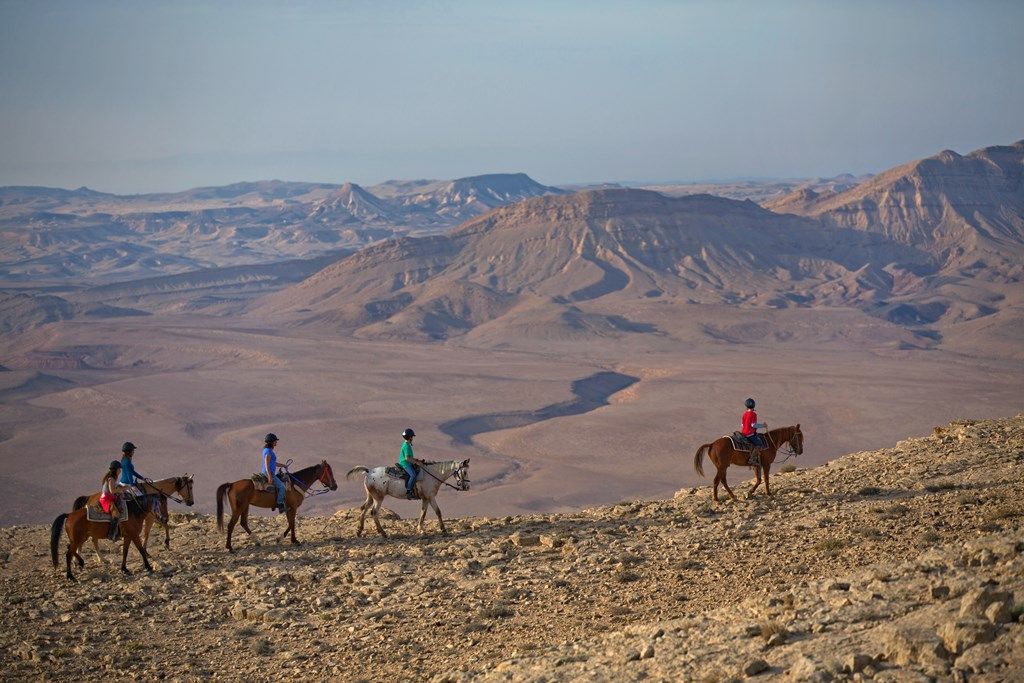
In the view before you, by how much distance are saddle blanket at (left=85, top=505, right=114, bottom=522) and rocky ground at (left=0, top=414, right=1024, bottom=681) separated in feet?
3.16

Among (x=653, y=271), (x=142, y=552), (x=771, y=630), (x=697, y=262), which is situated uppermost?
Answer: (x=697, y=262)

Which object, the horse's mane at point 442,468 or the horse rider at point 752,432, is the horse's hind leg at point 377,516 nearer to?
the horse's mane at point 442,468

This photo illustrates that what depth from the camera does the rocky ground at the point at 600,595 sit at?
371 inches

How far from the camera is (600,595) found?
1377cm

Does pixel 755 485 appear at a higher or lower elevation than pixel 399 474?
lower

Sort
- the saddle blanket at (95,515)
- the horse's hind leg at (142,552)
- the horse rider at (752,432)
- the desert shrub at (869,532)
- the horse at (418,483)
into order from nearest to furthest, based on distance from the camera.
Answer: the desert shrub at (869,532) < the saddle blanket at (95,515) < the horse's hind leg at (142,552) < the horse at (418,483) < the horse rider at (752,432)

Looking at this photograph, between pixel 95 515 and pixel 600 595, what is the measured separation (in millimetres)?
8783

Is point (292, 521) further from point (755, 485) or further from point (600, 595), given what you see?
point (755, 485)

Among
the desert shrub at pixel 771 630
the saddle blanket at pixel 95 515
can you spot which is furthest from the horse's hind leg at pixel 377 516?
the desert shrub at pixel 771 630

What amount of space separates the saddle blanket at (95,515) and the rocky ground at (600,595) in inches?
38.0

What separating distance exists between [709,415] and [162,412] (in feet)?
128

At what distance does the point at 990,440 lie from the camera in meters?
21.6

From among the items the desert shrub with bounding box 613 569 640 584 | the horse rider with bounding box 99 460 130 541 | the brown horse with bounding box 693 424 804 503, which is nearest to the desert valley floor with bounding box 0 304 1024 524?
the brown horse with bounding box 693 424 804 503

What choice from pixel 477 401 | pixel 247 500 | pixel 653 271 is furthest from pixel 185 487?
pixel 653 271
